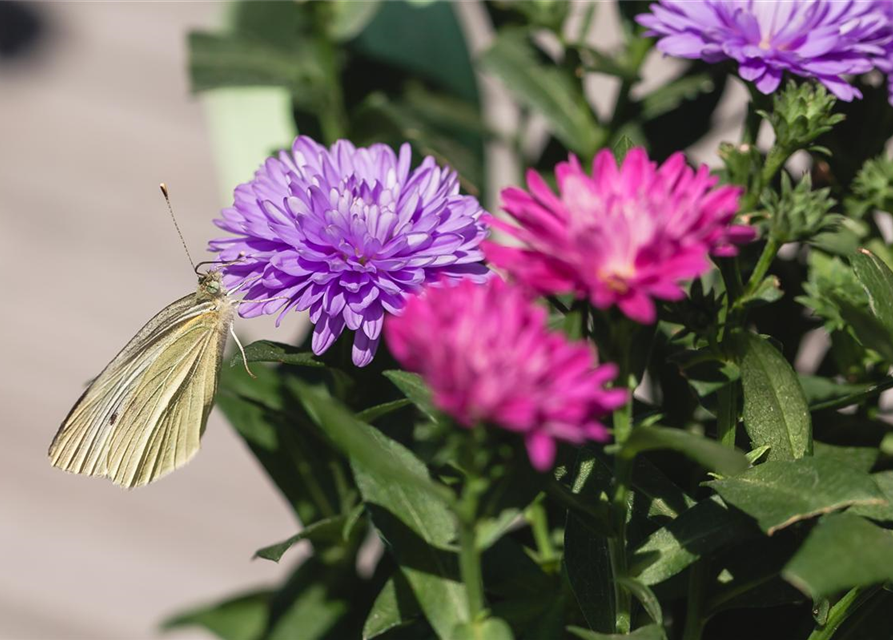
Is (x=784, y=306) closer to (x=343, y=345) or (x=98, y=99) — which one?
(x=343, y=345)

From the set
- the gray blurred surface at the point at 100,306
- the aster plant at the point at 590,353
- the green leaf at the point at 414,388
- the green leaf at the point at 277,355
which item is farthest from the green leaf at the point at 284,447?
the gray blurred surface at the point at 100,306

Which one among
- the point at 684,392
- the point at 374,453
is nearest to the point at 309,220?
the point at 374,453

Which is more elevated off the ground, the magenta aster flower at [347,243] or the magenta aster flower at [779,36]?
the magenta aster flower at [779,36]

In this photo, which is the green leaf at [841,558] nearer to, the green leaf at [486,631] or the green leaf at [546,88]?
the green leaf at [486,631]

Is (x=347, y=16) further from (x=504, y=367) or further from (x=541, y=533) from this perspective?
(x=504, y=367)

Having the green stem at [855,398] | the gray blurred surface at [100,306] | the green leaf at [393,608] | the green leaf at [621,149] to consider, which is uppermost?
the green leaf at [621,149]

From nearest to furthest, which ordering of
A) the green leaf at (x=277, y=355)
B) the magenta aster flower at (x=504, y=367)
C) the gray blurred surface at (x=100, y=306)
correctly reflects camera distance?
the magenta aster flower at (x=504, y=367)
the green leaf at (x=277, y=355)
the gray blurred surface at (x=100, y=306)
